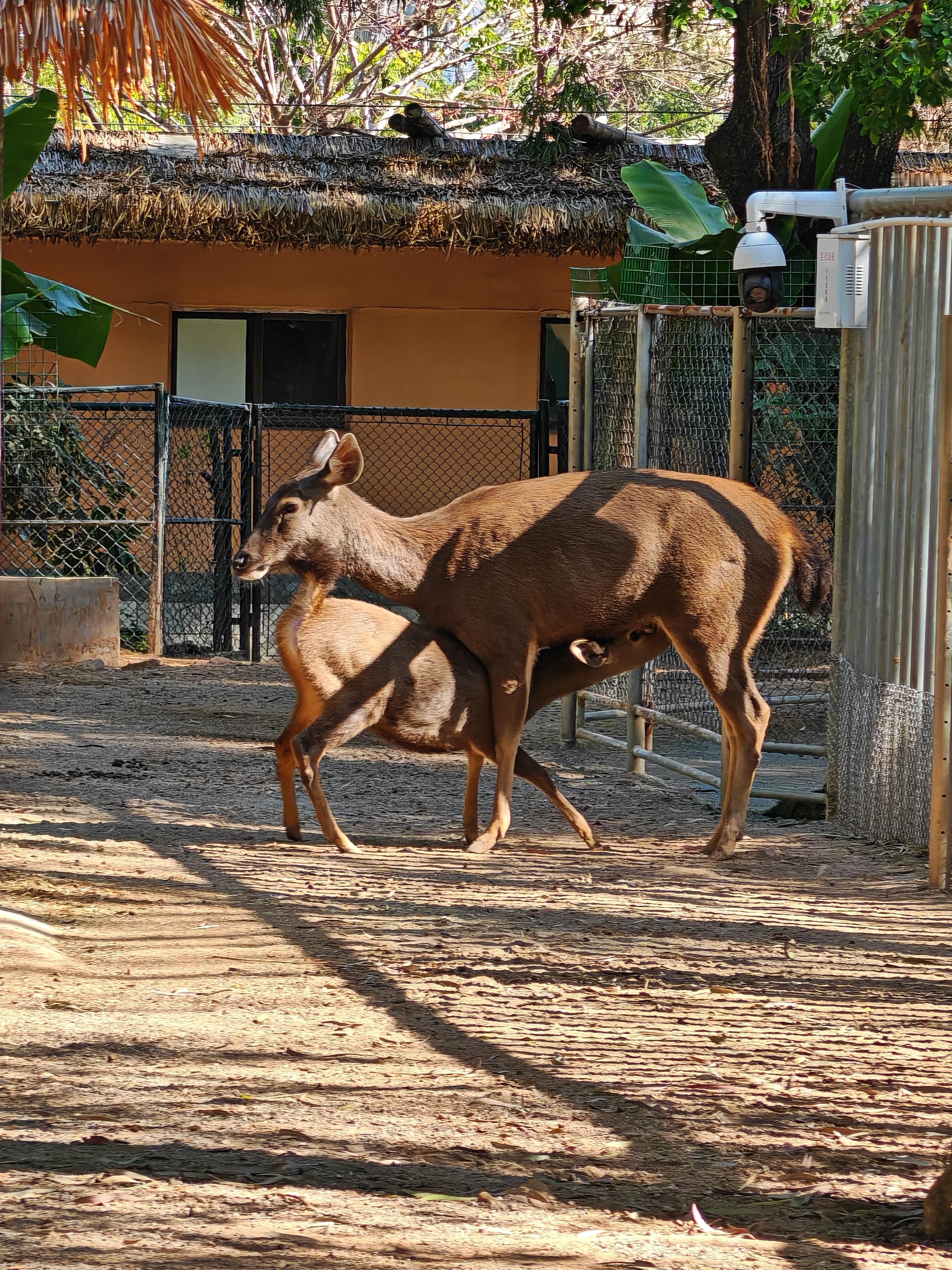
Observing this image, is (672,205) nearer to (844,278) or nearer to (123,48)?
(844,278)

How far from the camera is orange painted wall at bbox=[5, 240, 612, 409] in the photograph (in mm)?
15266

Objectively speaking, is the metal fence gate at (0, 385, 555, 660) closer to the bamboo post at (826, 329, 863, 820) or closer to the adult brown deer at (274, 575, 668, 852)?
the bamboo post at (826, 329, 863, 820)

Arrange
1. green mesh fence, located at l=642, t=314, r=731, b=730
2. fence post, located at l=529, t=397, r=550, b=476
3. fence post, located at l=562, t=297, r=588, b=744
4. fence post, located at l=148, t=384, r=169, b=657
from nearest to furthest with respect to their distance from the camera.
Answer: green mesh fence, located at l=642, t=314, r=731, b=730 < fence post, located at l=562, t=297, r=588, b=744 < fence post, located at l=148, t=384, r=169, b=657 < fence post, located at l=529, t=397, r=550, b=476

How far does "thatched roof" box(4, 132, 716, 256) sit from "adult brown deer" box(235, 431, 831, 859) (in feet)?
26.6

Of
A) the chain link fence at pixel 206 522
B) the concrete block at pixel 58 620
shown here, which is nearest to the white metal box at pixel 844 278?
the chain link fence at pixel 206 522

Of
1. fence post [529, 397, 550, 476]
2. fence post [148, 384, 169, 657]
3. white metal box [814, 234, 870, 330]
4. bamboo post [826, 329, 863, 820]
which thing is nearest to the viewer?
white metal box [814, 234, 870, 330]

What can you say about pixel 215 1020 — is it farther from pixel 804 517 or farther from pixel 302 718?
pixel 804 517

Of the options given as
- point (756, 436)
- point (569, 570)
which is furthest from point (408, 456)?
point (569, 570)

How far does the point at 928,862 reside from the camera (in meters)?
6.33

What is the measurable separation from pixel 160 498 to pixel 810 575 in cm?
661

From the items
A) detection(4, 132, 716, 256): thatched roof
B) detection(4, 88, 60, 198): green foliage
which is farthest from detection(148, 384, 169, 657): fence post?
detection(4, 132, 716, 256): thatched roof

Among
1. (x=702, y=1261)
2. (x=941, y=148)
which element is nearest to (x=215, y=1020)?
(x=702, y=1261)

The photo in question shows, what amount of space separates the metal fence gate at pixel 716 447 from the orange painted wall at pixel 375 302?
5.72 meters

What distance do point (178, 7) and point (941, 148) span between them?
13773mm
